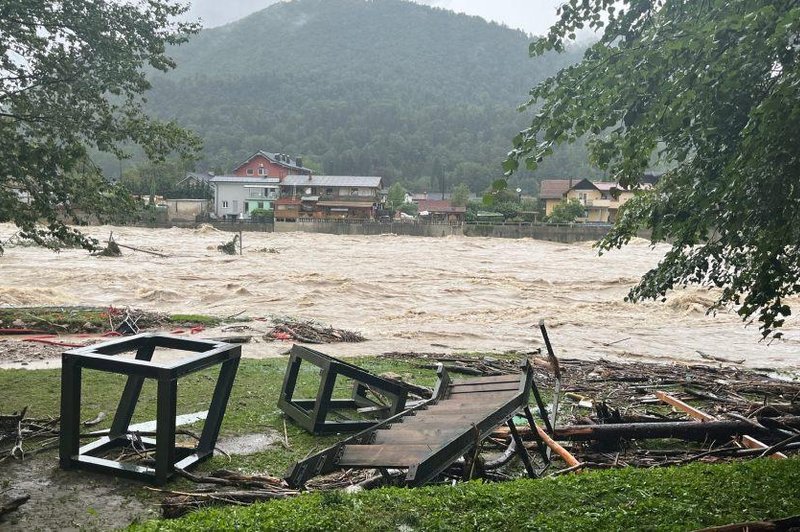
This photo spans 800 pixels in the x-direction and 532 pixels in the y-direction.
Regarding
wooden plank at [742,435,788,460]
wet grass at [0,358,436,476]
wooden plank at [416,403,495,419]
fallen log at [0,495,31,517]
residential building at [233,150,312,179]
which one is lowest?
wet grass at [0,358,436,476]

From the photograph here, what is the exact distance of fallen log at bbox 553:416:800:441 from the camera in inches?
280

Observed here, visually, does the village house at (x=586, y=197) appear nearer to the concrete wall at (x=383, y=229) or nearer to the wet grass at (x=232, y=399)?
the concrete wall at (x=383, y=229)

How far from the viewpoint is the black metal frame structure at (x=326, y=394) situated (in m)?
7.79

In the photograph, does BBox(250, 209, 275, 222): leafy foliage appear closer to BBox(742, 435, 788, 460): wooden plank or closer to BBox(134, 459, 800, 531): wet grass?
BBox(742, 435, 788, 460): wooden plank

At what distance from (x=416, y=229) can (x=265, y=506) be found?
76.6 metres

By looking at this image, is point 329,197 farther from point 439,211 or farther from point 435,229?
point 435,229

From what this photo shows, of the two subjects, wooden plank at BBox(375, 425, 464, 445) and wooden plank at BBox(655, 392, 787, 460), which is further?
wooden plank at BBox(655, 392, 787, 460)

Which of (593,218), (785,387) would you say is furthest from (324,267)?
(593,218)

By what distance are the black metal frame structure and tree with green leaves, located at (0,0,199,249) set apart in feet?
10.1

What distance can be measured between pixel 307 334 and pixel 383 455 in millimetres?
11688

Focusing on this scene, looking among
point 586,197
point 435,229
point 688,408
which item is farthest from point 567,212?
point 688,408

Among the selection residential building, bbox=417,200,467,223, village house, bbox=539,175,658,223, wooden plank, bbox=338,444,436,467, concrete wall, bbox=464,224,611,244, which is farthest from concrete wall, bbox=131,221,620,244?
wooden plank, bbox=338,444,436,467

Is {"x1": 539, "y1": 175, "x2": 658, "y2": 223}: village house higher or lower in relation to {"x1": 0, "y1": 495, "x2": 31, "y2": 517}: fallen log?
higher

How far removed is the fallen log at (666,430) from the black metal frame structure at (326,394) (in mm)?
1984
